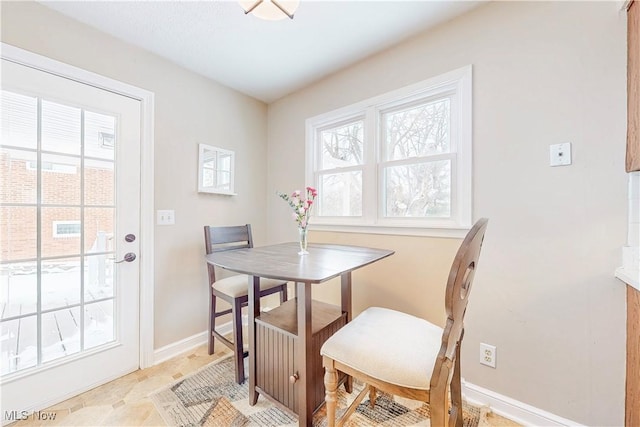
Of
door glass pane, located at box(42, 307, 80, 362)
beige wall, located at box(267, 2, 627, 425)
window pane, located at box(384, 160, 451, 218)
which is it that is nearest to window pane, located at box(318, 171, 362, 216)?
window pane, located at box(384, 160, 451, 218)

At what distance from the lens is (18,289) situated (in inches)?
55.6

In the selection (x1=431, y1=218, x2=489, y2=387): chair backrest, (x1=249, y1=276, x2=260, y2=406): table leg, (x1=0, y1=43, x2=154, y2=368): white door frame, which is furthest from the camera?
(x1=0, y1=43, x2=154, y2=368): white door frame

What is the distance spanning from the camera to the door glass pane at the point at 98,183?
1.66 m

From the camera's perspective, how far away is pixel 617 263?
1.18 m

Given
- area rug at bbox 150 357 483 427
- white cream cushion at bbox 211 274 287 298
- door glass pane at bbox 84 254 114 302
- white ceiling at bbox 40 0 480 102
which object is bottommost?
area rug at bbox 150 357 483 427

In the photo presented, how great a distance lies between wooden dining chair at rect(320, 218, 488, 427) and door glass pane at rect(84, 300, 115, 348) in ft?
5.38

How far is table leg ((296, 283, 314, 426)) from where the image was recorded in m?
1.19

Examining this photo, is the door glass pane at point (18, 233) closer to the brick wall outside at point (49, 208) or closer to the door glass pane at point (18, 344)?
the brick wall outside at point (49, 208)

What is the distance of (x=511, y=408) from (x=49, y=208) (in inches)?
115

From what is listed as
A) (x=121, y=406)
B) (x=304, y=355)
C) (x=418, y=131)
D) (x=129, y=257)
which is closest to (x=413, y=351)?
(x=304, y=355)

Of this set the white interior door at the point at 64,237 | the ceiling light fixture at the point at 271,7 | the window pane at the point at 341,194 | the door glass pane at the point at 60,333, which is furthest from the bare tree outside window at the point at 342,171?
the door glass pane at the point at 60,333

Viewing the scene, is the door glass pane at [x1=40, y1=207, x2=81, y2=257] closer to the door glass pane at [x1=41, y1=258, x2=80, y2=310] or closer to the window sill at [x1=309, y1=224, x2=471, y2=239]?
the door glass pane at [x1=41, y1=258, x2=80, y2=310]

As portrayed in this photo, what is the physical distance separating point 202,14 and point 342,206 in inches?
66.9

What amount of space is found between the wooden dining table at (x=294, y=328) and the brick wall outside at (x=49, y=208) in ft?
3.18
